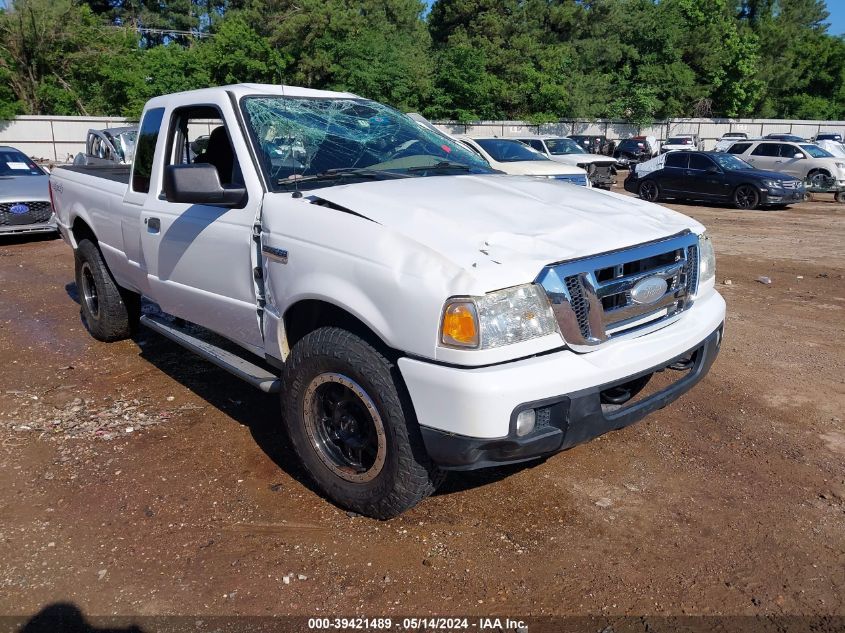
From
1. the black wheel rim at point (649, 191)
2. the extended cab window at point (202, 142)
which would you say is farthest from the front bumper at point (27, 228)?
the black wheel rim at point (649, 191)

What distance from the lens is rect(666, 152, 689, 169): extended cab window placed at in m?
19.1

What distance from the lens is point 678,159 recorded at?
760 inches

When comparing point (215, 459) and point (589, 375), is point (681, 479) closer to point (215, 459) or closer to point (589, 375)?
point (589, 375)

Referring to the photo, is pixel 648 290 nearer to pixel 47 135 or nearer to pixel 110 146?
pixel 110 146

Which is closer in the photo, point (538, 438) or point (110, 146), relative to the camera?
point (538, 438)

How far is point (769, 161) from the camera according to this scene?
21.9 m

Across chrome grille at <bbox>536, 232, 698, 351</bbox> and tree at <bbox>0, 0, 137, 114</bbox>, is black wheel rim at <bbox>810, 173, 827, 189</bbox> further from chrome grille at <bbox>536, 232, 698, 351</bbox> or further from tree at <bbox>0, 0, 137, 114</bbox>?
tree at <bbox>0, 0, 137, 114</bbox>

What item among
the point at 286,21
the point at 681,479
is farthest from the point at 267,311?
the point at 286,21

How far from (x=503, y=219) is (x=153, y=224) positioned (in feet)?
8.08

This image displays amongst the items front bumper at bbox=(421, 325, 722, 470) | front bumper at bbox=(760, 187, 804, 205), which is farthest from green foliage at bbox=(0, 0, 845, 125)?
front bumper at bbox=(421, 325, 722, 470)

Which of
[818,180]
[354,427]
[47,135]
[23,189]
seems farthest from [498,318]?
[47,135]

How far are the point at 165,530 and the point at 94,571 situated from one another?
360 mm

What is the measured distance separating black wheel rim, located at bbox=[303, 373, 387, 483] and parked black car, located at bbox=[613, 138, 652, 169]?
33.8 m

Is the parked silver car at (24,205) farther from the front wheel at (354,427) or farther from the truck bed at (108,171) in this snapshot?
the front wheel at (354,427)
